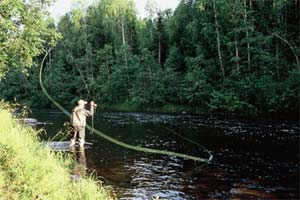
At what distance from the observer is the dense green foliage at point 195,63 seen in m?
31.8

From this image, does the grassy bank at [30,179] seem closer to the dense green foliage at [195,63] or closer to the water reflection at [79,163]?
the water reflection at [79,163]

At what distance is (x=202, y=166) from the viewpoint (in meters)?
11.8

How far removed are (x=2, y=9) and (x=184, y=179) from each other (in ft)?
27.5

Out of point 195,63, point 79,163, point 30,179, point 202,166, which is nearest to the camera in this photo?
point 30,179

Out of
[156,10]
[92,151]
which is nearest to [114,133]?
[92,151]

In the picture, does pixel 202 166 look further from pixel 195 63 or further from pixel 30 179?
pixel 195 63

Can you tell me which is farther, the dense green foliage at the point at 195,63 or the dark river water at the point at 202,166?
the dense green foliage at the point at 195,63

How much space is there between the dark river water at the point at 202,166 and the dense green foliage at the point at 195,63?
34.9ft

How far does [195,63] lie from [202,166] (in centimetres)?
2655

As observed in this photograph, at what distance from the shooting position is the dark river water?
895 cm

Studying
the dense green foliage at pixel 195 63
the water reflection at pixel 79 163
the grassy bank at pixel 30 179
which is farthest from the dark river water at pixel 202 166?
the dense green foliage at pixel 195 63

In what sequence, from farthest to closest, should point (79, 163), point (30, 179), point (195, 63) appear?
1. point (195, 63)
2. point (79, 163)
3. point (30, 179)

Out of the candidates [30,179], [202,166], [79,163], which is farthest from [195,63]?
[30,179]

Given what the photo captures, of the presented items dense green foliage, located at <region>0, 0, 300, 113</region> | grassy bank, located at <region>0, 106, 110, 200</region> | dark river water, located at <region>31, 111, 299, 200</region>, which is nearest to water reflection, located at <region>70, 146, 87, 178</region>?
dark river water, located at <region>31, 111, 299, 200</region>
